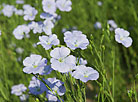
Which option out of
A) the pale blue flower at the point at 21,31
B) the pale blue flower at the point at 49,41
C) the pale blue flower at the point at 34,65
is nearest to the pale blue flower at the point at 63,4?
the pale blue flower at the point at 21,31

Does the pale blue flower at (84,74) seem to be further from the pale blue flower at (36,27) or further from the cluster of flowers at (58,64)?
the pale blue flower at (36,27)

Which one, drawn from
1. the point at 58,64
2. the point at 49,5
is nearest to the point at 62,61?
the point at 58,64

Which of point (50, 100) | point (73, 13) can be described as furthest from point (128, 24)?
point (50, 100)

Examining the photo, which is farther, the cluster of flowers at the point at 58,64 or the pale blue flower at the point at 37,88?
the pale blue flower at the point at 37,88

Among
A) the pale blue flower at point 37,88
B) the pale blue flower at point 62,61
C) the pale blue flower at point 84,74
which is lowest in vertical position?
Result: the pale blue flower at point 37,88

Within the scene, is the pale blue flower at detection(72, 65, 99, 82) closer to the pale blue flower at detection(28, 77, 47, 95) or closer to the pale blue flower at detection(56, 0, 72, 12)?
the pale blue flower at detection(28, 77, 47, 95)

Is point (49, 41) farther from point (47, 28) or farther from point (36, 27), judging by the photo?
point (36, 27)

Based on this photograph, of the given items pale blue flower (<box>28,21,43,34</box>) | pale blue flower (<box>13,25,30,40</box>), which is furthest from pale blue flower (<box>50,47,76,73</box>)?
pale blue flower (<box>13,25,30,40</box>)
